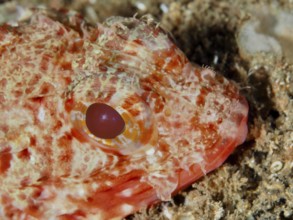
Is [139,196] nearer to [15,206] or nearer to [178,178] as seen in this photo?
[178,178]

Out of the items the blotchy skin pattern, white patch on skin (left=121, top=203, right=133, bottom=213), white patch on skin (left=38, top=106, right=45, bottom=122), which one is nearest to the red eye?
the blotchy skin pattern

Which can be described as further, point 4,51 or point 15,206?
point 4,51

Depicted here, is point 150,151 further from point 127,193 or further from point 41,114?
Result: point 41,114

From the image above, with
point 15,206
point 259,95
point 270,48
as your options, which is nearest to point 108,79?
point 15,206

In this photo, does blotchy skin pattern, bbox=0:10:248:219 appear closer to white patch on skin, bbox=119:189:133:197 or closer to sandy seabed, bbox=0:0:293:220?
white patch on skin, bbox=119:189:133:197

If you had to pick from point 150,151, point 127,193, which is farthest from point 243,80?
point 127,193

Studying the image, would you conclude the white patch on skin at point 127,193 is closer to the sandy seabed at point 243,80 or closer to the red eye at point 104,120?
the sandy seabed at point 243,80

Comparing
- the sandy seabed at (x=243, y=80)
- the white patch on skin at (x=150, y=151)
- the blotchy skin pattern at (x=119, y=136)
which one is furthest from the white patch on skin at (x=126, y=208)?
the white patch on skin at (x=150, y=151)
